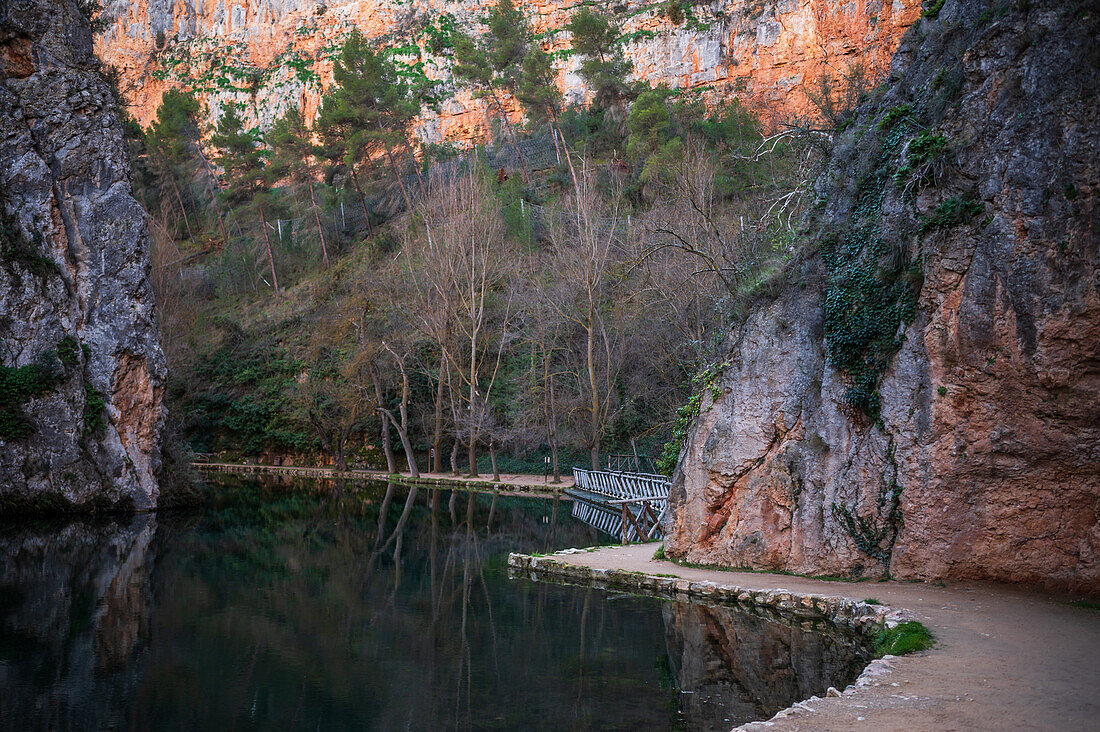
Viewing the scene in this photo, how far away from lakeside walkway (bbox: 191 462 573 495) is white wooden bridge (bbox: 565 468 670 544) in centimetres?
186

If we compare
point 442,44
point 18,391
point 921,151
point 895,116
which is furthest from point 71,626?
point 442,44

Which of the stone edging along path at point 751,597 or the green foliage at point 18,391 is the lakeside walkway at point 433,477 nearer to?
the green foliage at point 18,391

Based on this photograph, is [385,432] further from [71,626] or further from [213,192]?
[213,192]

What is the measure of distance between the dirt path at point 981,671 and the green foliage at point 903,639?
0.14 m

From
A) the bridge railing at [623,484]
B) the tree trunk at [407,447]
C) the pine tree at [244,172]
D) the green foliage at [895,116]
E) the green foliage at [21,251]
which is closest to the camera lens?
the green foliage at [895,116]

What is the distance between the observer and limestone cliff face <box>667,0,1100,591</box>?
10625 mm

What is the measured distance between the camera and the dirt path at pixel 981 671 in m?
6.34

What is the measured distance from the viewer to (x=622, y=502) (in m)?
18.9

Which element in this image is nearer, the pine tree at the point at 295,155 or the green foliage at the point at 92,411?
the green foliage at the point at 92,411

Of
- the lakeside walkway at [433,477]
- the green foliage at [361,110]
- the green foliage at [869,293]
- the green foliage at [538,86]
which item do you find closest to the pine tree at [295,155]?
the green foliage at [361,110]

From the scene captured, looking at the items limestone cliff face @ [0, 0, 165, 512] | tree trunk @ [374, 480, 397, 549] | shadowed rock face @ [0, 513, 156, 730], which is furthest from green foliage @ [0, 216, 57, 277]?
tree trunk @ [374, 480, 397, 549]

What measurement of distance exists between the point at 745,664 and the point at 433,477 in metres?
27.7

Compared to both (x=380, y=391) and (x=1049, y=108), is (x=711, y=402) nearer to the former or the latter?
(x=1049, y=108)

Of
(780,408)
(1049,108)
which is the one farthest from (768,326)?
(1049,108)
